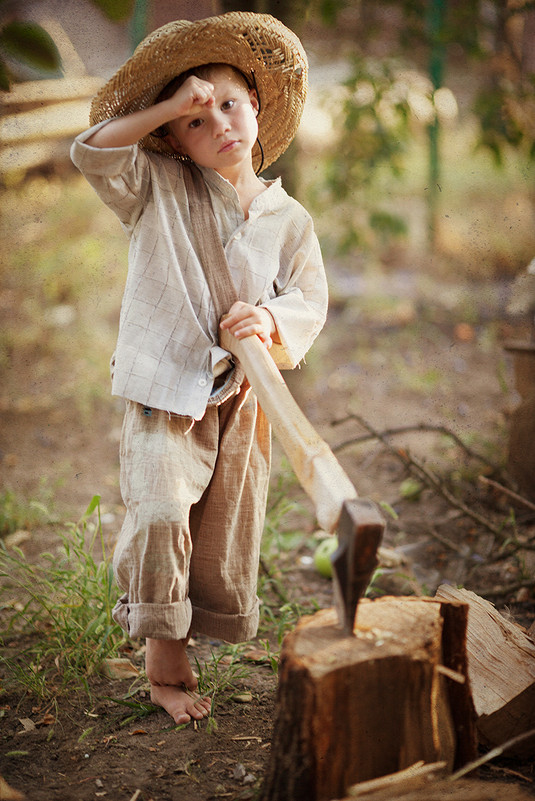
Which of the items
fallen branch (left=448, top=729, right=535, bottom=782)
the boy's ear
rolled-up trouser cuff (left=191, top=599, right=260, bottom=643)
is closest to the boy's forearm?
the boy's ear

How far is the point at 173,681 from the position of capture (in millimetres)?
2088

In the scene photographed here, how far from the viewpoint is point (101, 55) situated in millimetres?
4500

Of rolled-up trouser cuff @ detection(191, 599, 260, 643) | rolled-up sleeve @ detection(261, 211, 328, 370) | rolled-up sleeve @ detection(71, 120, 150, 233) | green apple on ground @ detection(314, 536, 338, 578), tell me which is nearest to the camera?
rolled-up sleeve @ detection(71, 120, 150, 233)

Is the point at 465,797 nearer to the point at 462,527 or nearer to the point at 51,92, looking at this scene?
the point at 462,527

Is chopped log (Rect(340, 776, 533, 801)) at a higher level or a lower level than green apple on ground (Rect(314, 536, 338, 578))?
lower

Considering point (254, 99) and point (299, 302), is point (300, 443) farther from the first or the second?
point (254, 99)

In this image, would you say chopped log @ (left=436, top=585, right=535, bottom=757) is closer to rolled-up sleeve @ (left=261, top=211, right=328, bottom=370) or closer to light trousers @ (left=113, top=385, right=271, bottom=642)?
light trousers @ (left=113, top=385, right=271, bottom=642)

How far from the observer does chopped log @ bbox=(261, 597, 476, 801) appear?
1446mm

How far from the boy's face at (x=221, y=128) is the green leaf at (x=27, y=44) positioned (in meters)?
0.47

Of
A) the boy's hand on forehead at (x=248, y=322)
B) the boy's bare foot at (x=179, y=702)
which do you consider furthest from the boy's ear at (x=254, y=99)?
the boy's bare foot at (x=179, y=702)

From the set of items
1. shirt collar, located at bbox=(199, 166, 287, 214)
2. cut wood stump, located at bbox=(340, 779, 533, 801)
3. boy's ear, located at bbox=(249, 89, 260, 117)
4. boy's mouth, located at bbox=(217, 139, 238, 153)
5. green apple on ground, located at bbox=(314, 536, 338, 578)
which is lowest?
cut wood stump, located at bbox=(340, 779, 533, 801)

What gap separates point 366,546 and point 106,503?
Result: 2338 mm

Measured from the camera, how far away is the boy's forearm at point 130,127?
1.81 metres

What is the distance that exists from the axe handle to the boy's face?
496 millimetres
